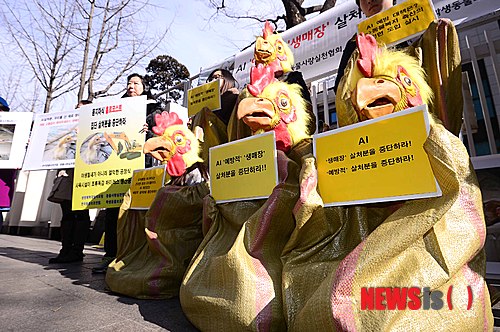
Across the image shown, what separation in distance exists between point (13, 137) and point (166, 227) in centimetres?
224

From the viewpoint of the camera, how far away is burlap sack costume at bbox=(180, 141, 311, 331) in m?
1.23

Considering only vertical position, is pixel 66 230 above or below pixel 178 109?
below

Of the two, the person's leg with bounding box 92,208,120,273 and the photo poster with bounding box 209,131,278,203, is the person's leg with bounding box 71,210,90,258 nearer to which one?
the person's leg with bounding box 92,208,120,273

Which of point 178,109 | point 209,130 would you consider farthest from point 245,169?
point 178,109

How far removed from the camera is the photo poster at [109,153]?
2.66m

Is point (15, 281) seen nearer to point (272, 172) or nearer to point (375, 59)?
point (272, 172)

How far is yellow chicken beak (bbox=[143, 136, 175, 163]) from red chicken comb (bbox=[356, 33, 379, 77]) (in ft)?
4.46

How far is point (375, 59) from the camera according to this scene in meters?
1.21

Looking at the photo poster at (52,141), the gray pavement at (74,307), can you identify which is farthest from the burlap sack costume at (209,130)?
the photo poster at (52,141)

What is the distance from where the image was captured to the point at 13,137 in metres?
3.24

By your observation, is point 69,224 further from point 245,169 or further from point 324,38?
point 324,38

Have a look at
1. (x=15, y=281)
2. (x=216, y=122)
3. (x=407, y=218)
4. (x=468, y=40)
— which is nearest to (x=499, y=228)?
(x=468, y=40)

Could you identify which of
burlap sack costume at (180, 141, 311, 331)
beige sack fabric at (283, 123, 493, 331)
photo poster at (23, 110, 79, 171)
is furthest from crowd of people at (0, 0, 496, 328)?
beige sack fabric at (283, 123, 493, 331)

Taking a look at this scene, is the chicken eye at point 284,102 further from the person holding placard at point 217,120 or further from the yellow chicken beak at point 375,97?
the person holding placard at point 217,120
